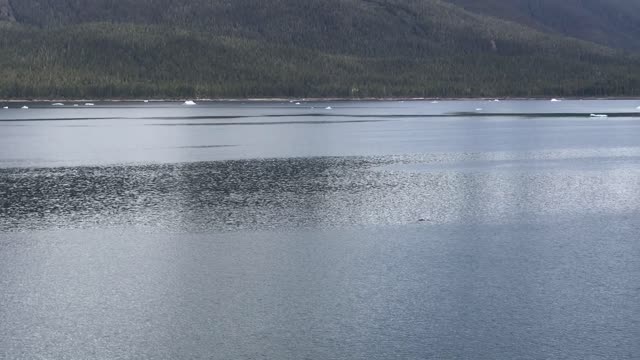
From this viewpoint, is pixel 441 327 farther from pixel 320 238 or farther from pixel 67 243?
pixel 67 243

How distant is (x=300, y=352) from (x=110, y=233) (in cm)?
1278

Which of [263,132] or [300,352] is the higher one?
[263,132]

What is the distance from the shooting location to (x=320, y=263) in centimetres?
2178

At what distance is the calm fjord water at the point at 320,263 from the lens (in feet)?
51.0

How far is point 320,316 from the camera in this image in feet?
55.5

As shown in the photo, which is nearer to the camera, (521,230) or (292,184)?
(521,230)

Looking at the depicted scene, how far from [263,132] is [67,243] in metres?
63.8

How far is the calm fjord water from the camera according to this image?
612 inches

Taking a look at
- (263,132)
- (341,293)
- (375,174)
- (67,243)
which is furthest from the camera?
(263,132)

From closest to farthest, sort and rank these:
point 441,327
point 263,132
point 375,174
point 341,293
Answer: point 441,327
point 341,293
point 375,174
point 263,132

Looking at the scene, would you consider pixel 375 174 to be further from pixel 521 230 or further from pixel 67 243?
pixel 67 243

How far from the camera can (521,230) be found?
27000 millimetres

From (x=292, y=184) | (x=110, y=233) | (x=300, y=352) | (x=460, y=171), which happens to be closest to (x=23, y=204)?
(x=110, y=233)

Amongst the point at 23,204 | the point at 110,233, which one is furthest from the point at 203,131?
the point at 110,233
